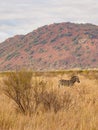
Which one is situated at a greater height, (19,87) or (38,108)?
(19,87)

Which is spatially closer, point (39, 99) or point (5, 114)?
point (5, 114)

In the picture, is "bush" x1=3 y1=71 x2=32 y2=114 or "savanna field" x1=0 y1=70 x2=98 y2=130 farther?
"bush" x1=3 y1=71 x2=32 y2=114

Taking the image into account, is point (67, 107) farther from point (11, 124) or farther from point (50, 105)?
point (11, 124)

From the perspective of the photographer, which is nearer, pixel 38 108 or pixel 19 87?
pixel 38 108

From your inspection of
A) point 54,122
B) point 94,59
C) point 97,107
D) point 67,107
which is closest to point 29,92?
point 67,107

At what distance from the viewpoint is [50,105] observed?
8.21 metres

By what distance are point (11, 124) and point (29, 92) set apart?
2.31 meters

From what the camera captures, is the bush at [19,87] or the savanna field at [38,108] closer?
the savanna field at [38,108]

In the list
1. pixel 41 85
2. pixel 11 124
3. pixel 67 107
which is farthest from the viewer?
pixel 41 85

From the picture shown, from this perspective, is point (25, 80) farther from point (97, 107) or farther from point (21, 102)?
point (97, 107)

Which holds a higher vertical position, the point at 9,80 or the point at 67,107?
the point at 9,80

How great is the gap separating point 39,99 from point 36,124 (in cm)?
222

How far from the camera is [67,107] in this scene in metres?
8.19

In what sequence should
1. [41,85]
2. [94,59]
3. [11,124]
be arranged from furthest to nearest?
1. [94,59]
2. [41,85]
3. [11,124]
